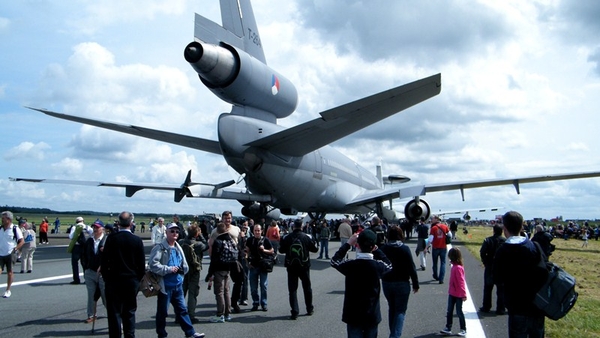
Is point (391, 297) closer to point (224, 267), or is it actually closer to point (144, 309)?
point (224, 267)

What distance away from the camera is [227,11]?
17.1 m

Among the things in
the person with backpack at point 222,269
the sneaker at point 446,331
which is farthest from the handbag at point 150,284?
the sneaker at point 446,331

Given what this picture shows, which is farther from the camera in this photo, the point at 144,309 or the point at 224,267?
the point at 144,309

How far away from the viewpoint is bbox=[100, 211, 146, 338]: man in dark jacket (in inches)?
256

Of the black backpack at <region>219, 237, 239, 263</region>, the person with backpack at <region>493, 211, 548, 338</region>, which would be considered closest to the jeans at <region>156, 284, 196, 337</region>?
the black backpack at <region>219, 237, 239, 263</region>

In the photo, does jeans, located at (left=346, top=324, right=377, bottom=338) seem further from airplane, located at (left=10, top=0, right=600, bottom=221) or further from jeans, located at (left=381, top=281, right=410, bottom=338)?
airplane, located at (left=10, top=0, right=600, bottom=221)

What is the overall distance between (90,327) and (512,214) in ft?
21.5

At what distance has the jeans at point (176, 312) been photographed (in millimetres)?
7016

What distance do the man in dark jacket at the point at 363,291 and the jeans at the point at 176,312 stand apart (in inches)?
109

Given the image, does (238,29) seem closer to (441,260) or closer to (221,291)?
(441,260)

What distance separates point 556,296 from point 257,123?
1384 cm

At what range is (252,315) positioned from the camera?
9.02 m

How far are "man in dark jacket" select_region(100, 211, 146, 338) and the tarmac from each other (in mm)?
1116

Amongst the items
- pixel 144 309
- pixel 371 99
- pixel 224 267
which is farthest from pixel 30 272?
pixel 371 99
